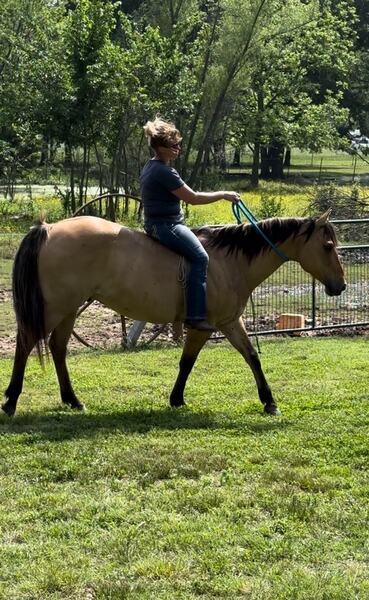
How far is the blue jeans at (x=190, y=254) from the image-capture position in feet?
24.1

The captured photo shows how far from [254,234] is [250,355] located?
1.08 metres

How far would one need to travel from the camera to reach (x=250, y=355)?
7.79 metres

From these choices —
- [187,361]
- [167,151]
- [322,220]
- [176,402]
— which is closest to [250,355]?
[187,361]

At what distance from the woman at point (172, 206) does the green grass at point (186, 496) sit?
98 cm

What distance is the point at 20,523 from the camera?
14.9 feet

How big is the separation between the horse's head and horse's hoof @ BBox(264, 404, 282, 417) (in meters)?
1.30

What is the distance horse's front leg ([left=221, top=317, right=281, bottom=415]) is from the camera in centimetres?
756

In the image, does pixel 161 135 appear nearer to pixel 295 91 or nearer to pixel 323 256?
pixel 323 256

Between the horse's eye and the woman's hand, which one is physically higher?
the woman's hand

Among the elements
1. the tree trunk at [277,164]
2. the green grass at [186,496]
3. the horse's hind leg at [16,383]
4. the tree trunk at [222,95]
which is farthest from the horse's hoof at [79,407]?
the tree trunk at [277,164]

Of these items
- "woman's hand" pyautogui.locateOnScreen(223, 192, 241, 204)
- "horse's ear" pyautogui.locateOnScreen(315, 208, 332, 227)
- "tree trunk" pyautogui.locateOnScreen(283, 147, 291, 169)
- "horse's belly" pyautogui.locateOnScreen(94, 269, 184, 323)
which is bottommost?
"horse's belly" pyautogui.locateOnScreen(94, 269, 184, 323)

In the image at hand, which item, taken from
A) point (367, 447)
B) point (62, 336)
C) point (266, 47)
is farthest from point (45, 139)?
point (367, 447)

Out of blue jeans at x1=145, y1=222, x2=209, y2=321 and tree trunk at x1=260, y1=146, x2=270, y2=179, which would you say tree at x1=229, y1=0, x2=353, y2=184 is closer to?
tree trunk at x1=260, y1=146, x2=270, y2=179

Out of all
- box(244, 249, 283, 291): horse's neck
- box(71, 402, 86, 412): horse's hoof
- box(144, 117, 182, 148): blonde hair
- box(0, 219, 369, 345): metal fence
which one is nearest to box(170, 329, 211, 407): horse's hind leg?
box(244, 249, 283, 291): horse's neck
